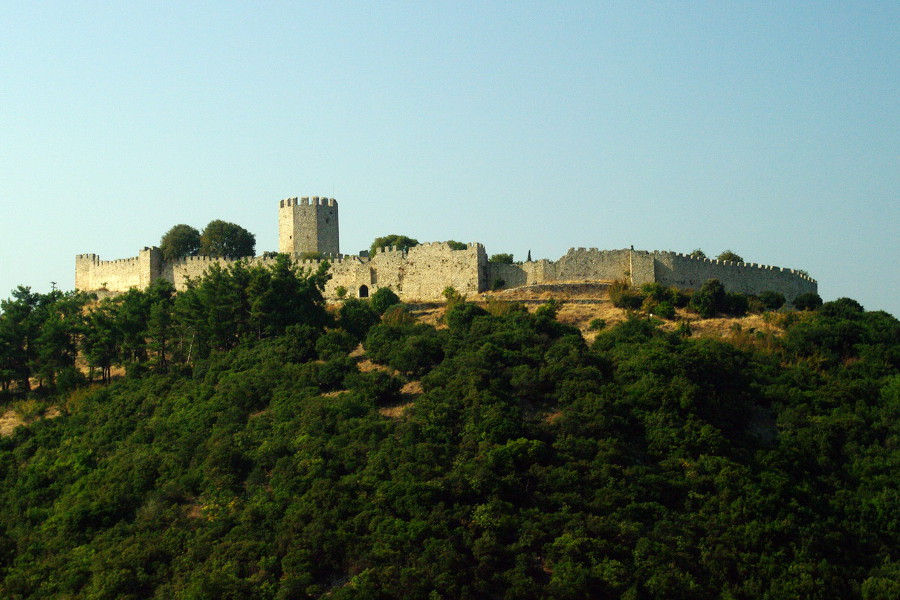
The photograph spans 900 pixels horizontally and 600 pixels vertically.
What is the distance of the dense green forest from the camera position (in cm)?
2673

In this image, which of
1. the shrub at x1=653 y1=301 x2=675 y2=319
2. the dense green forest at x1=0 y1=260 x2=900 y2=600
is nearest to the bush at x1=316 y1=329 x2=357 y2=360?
the dense green forest at x1=0 y1=260 x2=900 y2=600

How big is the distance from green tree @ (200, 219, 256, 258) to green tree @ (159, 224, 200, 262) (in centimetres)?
36

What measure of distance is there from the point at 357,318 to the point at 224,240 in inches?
670

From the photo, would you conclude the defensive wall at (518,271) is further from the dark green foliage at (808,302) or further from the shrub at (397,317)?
the shrub at (397,317)

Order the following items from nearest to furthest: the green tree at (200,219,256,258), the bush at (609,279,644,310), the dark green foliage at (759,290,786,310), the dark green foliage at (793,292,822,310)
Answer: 1. the bush at (609,279,644,310)
2. the dark green foliage at (759,290,786,310)
3. the dark green foliage at (793,292,822,310)
4. the green tree at (200,219,256,258)

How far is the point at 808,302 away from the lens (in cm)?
4459

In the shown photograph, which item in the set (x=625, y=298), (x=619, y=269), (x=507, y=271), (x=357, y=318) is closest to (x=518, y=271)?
(x=507, y=271)

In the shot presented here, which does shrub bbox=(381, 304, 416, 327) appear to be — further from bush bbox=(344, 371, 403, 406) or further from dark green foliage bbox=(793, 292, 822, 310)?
Result: dark green foliage bbox=(793, 292, 822, 310)

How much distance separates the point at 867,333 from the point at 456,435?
14.9m

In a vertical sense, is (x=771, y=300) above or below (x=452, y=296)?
below

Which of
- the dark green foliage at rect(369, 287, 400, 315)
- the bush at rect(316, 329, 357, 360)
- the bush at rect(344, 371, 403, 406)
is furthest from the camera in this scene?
the dark green foliage at rect(369, 287, 400, 315)

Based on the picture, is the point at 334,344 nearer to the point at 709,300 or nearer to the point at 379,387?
the point at 379,387

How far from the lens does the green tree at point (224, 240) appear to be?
56.1 meters

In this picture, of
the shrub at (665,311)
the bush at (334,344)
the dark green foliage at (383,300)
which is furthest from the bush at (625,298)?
the bush at (334,344)
